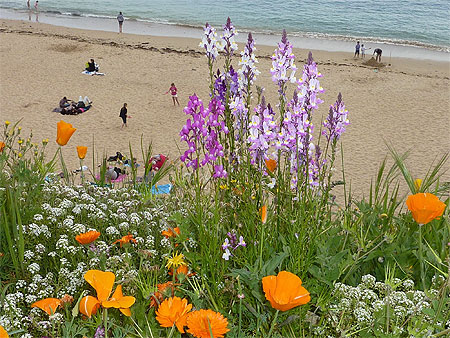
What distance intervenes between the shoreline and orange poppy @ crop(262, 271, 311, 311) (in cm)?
2272

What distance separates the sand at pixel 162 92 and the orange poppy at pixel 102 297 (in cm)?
823

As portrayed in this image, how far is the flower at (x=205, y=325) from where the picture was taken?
2199 mm

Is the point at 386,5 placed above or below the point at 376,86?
above

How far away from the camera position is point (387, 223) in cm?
334

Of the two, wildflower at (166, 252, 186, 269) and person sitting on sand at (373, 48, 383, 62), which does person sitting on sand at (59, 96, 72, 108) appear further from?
person sitting on sand at (373, 48, 383, 62)

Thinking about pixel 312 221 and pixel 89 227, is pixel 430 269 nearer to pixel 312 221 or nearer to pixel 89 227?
pixel 312 221

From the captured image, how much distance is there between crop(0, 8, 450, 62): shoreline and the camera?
973 inches

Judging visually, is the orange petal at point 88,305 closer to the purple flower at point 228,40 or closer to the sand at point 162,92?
the purple flower at point 228,40

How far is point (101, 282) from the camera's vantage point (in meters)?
2.39

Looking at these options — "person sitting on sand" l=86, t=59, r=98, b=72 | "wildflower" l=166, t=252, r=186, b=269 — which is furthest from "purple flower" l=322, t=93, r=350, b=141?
"person sitting on sand" l=86, t=59, r=98, b=72

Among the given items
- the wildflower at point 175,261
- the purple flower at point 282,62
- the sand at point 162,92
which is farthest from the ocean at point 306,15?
the wildflower at point 175,261

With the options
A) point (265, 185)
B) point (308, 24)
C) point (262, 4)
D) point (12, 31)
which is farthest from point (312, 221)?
point (262, 4)

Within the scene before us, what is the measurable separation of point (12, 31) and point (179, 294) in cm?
2524

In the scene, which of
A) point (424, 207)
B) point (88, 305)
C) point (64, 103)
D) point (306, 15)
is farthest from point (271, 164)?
point (306, 15)
